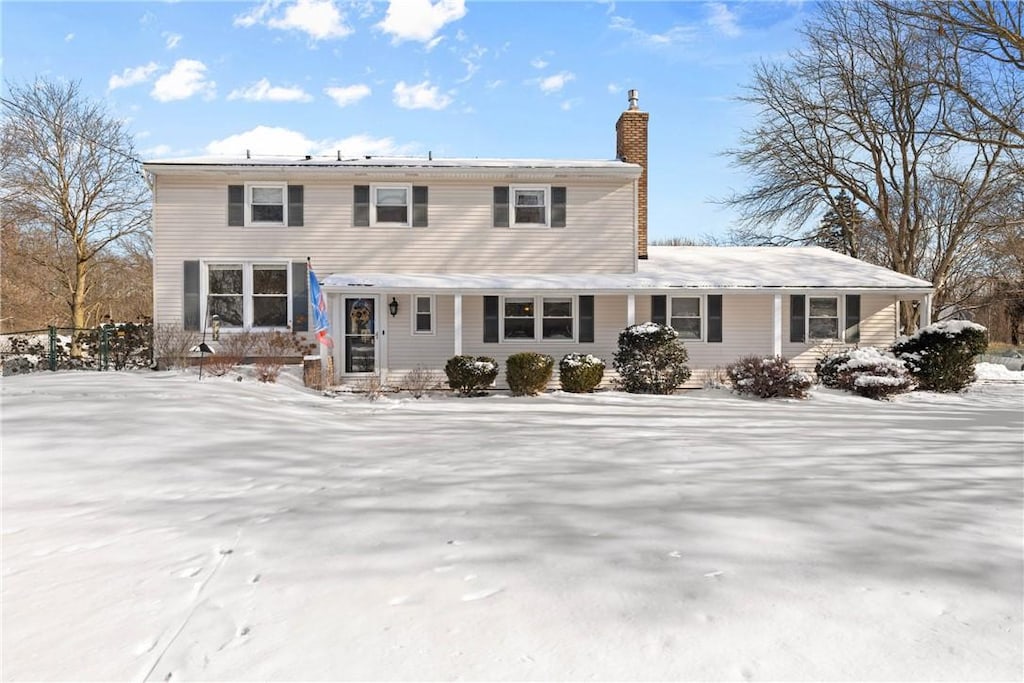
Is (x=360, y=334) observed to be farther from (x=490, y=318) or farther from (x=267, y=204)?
(x=267, y=204)

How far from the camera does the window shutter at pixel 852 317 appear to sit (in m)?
15.8

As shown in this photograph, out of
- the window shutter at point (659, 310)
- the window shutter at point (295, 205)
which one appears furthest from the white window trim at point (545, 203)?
the window shutter at point (295, 205)

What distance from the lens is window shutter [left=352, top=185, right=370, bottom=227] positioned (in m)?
15.5

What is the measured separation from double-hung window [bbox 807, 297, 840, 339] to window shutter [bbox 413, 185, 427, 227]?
35.3ft

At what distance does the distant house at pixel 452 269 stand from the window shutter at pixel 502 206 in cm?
4

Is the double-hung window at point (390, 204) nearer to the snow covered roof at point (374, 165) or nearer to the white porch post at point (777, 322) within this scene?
the snow covered roof at point (374, 165)

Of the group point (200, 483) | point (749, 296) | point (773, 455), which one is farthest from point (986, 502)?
point (749, 296)

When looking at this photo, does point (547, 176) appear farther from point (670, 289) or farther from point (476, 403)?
point (476, 403)

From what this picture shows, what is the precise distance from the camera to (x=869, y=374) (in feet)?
41.5

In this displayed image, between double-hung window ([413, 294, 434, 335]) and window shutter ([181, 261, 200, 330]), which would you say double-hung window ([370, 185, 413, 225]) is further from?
window shutter ([181, 261, 200, 330])

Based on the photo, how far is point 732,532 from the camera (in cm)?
337

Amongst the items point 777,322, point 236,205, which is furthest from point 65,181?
point 777,322

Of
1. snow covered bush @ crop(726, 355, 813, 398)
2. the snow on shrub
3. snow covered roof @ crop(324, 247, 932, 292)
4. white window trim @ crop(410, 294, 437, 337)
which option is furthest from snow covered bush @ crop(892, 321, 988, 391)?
white window trim @ crop(410, 294, 437, 337)

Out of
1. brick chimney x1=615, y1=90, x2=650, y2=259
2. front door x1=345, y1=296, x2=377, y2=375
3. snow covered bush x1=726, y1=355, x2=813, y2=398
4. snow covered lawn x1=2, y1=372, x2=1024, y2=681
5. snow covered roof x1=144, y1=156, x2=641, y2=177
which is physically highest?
brick chimney x1=615, y1=90, x2=650, y2=259
